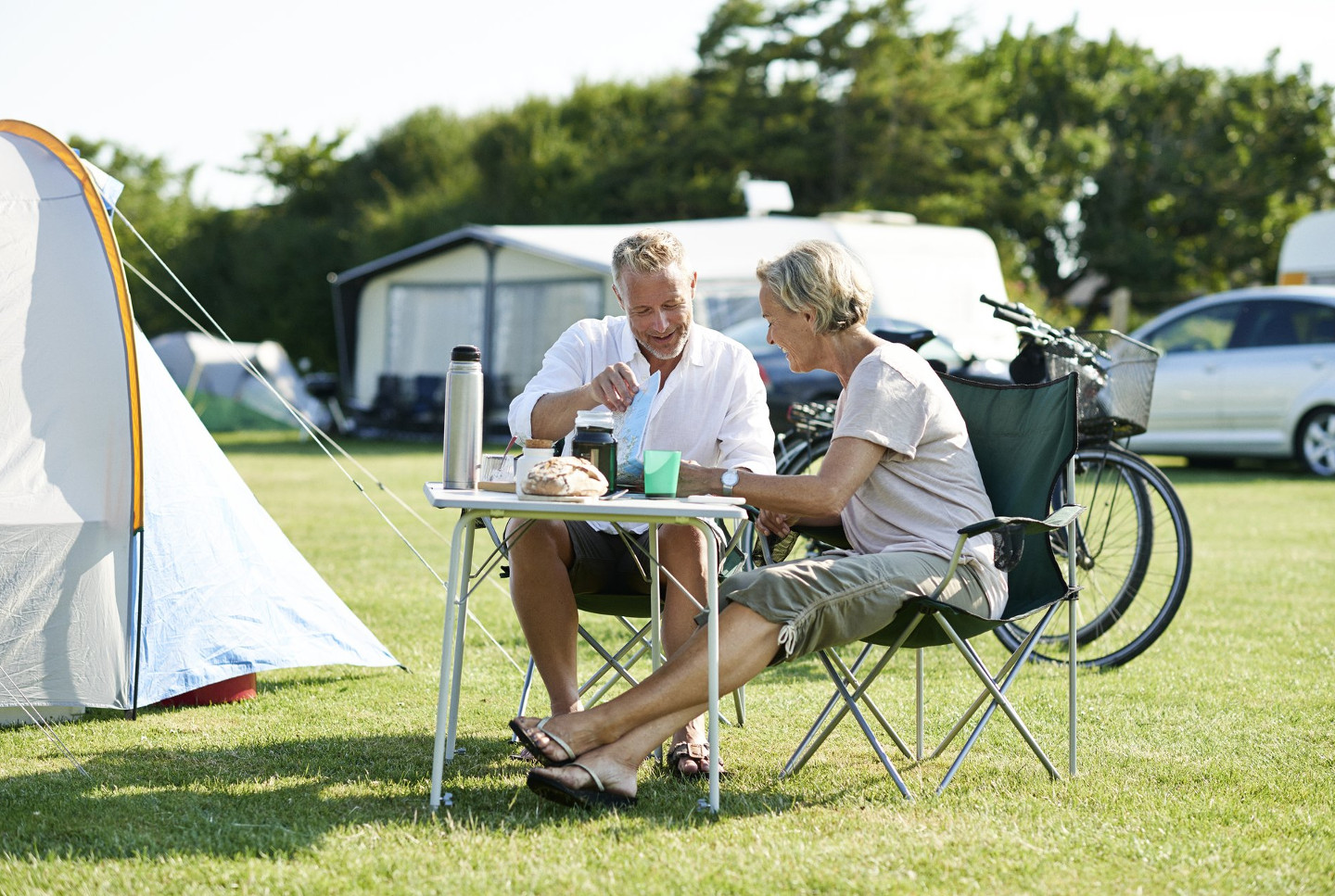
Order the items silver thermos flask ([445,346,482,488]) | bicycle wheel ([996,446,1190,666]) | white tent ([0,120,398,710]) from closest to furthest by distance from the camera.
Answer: silver thermos flask ([445,346,482,488]) → white tent ([0,120,398,710]) → bicycle wheel ([996,446,1190,666])

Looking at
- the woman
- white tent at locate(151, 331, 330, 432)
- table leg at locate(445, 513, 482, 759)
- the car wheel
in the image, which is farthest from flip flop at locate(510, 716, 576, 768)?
white tent at locate(151, 331, 330, 432)

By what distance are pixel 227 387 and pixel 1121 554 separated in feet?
50.5

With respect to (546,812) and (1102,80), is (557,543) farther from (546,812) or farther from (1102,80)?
(1102,80)

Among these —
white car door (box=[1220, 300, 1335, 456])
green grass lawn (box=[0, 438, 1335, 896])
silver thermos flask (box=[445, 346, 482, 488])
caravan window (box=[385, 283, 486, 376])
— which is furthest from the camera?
caravan window (box=[385, 283, 486, 376])

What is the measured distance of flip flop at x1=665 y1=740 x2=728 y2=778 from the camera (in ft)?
9.22

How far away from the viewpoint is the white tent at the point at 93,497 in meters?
3.16

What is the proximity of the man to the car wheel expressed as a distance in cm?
742

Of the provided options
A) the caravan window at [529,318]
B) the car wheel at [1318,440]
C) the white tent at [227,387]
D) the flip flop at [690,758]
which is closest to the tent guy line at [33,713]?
Answer: the flip flop at [690,758]

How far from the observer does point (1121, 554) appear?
154 inches

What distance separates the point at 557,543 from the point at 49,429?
4.21 feet

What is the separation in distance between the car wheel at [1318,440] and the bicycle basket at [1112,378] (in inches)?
235

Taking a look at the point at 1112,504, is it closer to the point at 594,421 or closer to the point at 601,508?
the point at 594,421

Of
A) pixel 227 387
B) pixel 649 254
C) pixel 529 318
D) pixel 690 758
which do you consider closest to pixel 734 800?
pixel 690 758

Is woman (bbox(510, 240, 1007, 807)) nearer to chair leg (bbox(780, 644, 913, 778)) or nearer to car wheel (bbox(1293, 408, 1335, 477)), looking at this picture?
chair leg (bbox(780, 644, 913, 778))
